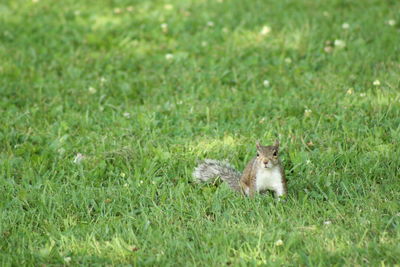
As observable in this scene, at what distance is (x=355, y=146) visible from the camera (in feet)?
14.9

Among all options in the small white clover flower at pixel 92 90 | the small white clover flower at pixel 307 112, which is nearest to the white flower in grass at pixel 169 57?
the small white clover flower at pixel 92 90

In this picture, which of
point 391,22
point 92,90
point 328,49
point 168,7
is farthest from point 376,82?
point 168,7

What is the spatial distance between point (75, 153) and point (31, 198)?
71 cm

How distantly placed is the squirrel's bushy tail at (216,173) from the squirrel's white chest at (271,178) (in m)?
0.26

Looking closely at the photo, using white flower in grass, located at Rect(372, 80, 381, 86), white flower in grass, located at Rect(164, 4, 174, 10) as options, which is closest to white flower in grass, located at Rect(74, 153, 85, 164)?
white flower in grass, located at Rect(372, 80, 381, 86)

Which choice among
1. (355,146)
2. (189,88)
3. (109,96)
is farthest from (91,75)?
(355,146)

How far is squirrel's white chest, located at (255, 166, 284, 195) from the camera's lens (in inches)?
154

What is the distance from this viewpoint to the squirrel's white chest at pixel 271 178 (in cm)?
392

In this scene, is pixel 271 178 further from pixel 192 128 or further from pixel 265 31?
pixel 265 31

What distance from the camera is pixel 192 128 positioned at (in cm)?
502

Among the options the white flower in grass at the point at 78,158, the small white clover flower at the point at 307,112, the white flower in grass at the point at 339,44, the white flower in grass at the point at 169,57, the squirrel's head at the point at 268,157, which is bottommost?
the small white clover flower at the point at 307,112

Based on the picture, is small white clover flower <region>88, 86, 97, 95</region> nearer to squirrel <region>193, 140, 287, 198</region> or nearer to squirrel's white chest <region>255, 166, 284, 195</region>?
squirrel <region>193, 140, 287, 198</region>

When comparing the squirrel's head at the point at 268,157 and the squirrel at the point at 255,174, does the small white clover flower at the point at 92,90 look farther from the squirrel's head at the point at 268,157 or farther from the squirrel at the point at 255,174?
the squirrel's head at the point at 268,157

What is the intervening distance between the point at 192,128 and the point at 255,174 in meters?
1.17
